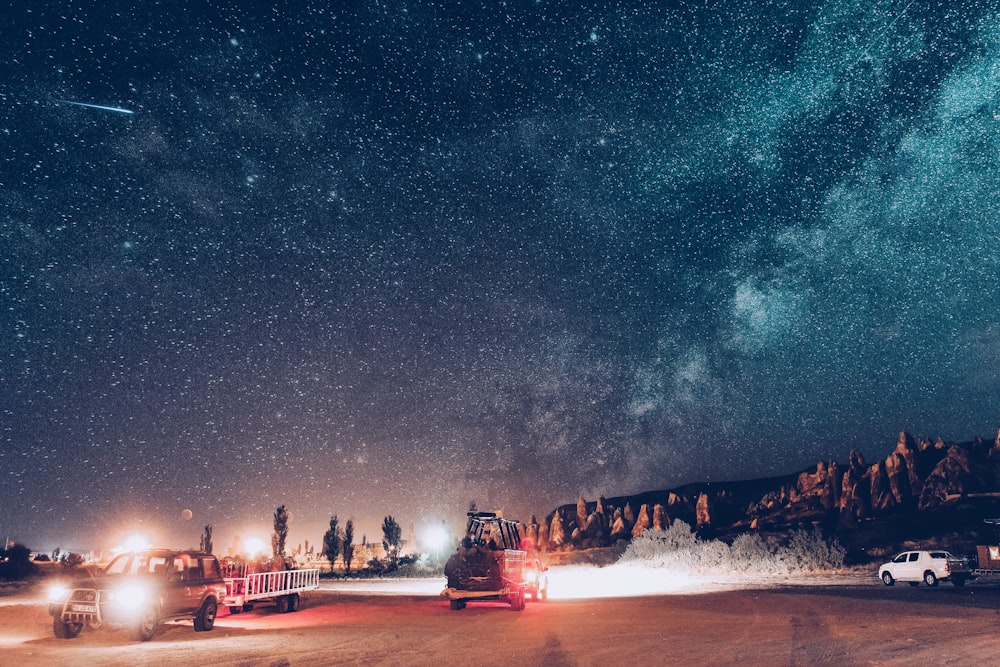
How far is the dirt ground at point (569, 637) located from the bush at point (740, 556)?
1133 inches

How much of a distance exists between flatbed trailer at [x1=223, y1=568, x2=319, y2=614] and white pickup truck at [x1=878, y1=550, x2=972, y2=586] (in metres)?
28.0

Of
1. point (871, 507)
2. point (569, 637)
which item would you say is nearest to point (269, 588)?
point (569, 637)

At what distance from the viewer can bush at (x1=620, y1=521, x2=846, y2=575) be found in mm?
47844

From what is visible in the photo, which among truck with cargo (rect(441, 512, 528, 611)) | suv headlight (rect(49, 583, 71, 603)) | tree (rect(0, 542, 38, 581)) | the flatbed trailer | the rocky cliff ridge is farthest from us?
the rocky cliff ridge

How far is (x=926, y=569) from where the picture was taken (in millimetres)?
28812

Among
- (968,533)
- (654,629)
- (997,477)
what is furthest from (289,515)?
(997,477)

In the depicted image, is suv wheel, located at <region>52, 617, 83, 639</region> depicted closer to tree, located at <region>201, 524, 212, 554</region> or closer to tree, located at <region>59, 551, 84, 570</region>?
tree, located at <region>59, 551, 84, 570</region>

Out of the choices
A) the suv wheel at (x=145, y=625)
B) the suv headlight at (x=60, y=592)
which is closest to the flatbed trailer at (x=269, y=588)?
the suv wheel at (x=145, y=625)

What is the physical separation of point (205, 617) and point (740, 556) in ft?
156

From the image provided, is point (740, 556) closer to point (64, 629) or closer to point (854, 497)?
point (64, 629)

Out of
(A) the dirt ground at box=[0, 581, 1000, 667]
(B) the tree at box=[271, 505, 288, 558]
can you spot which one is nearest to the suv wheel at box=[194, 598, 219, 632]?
(A) the dirt ground at box=[0, 581, 1000, 667]

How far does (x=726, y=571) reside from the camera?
156 feet

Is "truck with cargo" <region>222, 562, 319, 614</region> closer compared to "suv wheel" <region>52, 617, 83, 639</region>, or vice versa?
"suv wheel" <region>52, 617, 83, 639</region>

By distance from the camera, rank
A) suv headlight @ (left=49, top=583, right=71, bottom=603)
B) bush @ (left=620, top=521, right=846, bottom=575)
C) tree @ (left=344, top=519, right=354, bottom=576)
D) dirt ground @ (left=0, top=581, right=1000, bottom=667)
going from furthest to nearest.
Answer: tree @ (left=344, top=519, right=354, bottom=576)
bush @ (left=620, top=521, right=846, bottom=575)
suv headlight @ (left=49, top=583, right=71, bottom=603)
dirt ground @ (left=0, top=581, right=1000, bottom=667)
